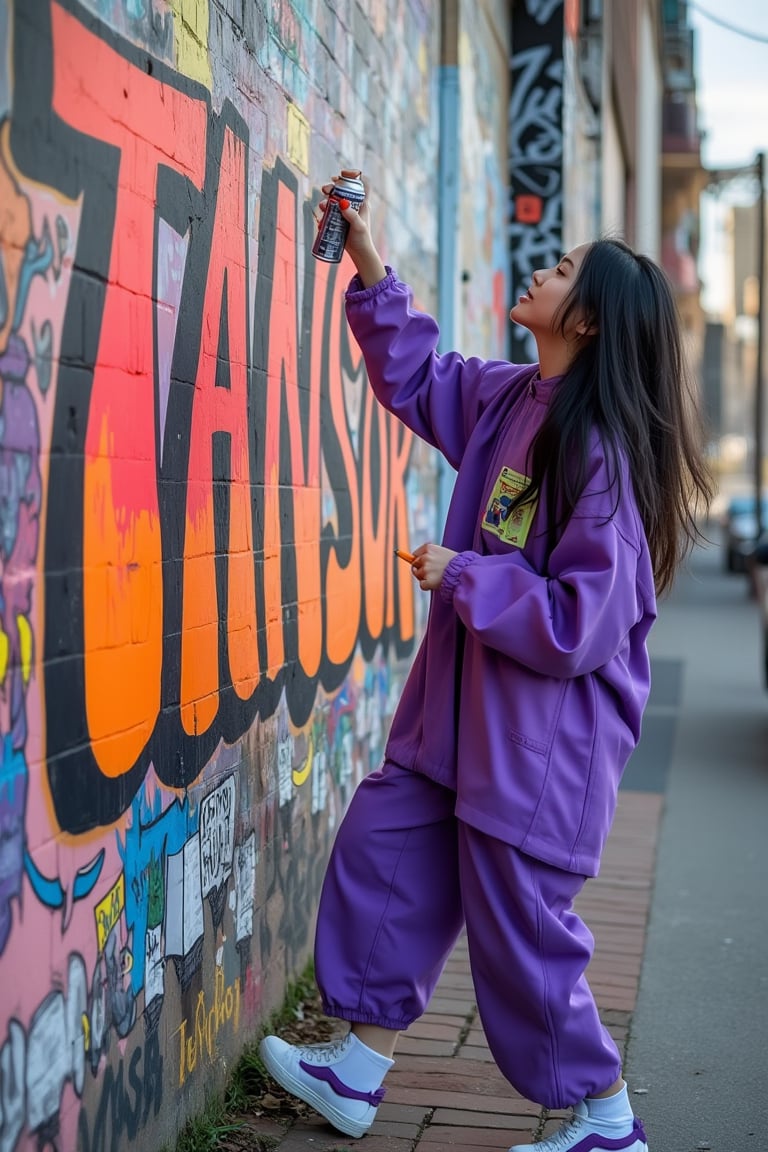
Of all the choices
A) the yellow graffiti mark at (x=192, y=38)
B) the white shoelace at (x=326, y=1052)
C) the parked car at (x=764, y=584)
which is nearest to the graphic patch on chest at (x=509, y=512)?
the yellow graffiti mark at (x=192, y=38)

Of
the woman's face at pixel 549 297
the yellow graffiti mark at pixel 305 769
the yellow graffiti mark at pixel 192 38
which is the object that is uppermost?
the yellow graffiti mark at pixel 192 38

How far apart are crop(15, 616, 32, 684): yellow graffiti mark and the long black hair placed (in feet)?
3.82

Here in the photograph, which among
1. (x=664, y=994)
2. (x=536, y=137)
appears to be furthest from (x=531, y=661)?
(x=536, y=137)

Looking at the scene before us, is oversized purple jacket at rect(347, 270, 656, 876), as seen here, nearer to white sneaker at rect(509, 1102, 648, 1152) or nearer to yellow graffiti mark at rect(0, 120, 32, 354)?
white sneaker at rect(509, 1102, 648, 1152)

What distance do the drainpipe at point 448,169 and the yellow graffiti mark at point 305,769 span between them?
8.41 feet

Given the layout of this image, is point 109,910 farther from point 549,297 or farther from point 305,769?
point 305,769

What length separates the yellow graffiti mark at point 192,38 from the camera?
9.35ft

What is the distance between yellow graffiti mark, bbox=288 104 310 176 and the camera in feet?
12.7

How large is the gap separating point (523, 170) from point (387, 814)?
6904 millimetres

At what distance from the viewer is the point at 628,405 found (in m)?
2.93

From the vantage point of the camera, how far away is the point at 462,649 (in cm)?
310

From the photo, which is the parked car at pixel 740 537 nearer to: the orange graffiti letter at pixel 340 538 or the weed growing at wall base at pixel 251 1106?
the orange graffiti letter at pixel 340 538

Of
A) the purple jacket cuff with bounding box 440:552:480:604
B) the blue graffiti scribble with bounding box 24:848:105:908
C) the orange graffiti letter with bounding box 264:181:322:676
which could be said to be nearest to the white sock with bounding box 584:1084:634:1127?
the purple jacket cuff with bounding box 440:552:480:604

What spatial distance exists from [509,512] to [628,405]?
0.33 m
